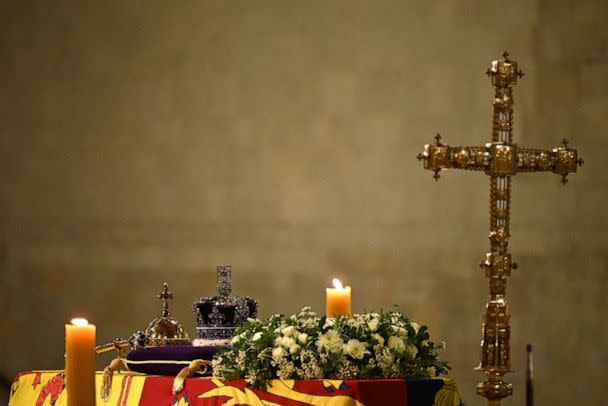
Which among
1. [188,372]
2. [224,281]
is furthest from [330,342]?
[224,281]

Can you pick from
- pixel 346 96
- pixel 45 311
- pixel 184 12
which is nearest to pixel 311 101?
pixel 346 96

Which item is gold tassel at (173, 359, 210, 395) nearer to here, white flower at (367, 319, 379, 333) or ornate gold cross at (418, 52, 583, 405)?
white flower at (367, 319, 379, 333)

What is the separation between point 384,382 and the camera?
262 centimetres

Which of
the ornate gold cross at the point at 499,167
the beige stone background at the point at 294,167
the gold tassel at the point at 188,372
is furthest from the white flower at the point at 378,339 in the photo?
the beige stone background at the point at 294,167

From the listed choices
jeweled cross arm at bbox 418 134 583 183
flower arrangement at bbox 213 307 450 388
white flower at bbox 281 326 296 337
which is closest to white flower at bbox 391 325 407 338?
flower arrangement at bbox 213 307 450 388

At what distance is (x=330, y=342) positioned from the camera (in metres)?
2.72

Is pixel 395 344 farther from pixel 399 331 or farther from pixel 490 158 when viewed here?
pixel 490 158

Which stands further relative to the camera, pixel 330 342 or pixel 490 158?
pixel 490 158

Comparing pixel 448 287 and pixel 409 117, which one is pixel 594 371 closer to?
pixel 448 287

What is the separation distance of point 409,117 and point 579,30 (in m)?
0.80

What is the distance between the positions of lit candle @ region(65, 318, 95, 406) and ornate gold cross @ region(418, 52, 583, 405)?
1735 millimetres

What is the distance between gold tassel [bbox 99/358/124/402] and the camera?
298 centimetres

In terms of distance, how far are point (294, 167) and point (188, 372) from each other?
2.70m

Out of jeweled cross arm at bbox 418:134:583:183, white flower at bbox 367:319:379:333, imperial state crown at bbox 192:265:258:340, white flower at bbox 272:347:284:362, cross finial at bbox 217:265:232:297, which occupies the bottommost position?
white flower at bbox 272:347:284:362
